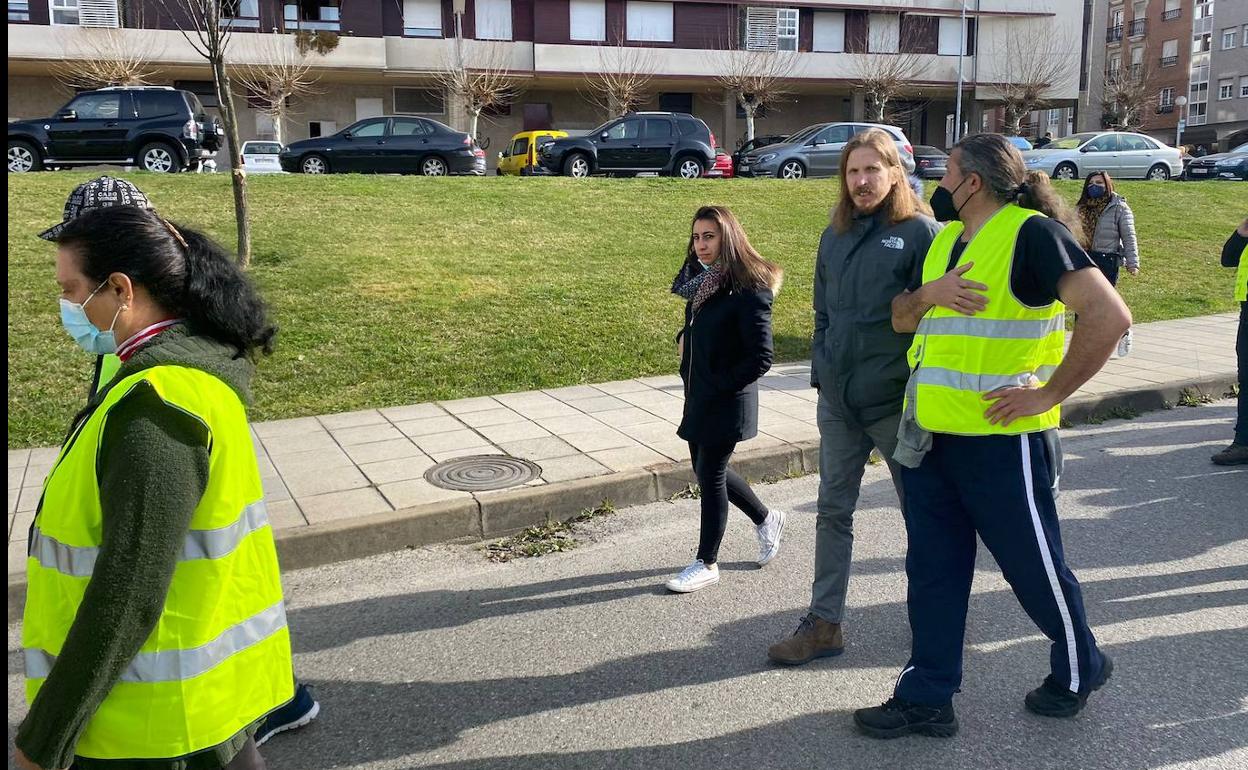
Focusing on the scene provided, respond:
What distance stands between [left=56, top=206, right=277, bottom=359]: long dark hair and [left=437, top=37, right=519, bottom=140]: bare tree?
32.9 meters

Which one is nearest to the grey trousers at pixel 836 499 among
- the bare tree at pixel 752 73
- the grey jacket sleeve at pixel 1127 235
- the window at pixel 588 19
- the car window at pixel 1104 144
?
the grey jacket sleeve at pixel 1127 235

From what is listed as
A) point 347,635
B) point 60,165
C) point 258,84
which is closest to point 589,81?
point 258,84

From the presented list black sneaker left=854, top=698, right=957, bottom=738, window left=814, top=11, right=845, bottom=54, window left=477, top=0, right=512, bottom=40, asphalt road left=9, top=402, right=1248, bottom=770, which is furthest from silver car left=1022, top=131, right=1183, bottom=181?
black sneaker left=854, top=698, right=957, bottom=738

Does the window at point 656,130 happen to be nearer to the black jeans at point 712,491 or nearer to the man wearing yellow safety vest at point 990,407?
the black jeans at point 712,491

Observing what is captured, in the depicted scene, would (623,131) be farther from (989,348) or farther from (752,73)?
(752,73)

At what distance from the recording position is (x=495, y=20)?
36.3m

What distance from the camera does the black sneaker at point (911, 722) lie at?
10.2 feet

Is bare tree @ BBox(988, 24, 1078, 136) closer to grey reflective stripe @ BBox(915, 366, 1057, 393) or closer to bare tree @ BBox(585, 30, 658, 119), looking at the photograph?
bare tree @ BBox(585, 30, 658, 119)

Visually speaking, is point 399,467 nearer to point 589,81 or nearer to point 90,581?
point 90,581

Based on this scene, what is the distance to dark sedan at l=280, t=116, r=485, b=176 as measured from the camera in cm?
1902

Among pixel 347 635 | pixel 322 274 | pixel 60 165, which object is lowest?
pixel 347 635

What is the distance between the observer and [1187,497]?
18.4ft

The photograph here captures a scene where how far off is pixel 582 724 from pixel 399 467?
3.02 metres

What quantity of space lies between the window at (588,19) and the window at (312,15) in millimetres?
8755
